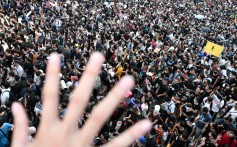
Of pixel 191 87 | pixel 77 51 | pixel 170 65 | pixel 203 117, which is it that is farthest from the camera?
pixel 170 65

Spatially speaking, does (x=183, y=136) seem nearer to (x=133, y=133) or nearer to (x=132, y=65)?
(x=132, y=65)

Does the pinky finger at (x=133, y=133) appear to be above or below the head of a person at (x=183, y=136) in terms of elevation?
above

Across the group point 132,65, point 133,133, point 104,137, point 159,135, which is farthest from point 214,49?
A: point 133,133

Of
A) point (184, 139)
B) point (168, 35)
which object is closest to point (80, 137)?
point (184, 139)

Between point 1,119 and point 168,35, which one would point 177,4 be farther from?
point 1,119

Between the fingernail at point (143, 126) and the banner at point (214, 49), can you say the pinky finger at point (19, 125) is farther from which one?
the banner at point (214, 49)

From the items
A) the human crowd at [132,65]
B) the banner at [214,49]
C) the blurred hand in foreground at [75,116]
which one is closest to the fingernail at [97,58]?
the blurred hand in foreground at [75,116]
